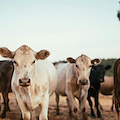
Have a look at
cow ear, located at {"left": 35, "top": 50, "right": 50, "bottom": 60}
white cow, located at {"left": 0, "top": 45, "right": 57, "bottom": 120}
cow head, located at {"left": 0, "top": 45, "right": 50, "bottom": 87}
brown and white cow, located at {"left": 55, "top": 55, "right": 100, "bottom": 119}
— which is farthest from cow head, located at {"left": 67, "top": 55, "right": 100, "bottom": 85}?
cow head, located at {"left": 0, "top": 45, "right": 50, "bottom": 87}

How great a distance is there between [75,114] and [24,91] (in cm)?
275

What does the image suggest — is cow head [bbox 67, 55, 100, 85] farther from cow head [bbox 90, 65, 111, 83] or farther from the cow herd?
cow head [bbox 90, 65, 111, 83]

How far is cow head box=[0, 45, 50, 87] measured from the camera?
15.0 feet

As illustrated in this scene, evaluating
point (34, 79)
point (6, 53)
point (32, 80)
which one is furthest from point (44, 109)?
point (6, 53)

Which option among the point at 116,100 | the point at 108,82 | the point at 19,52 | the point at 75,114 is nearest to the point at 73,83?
the point at 75,114

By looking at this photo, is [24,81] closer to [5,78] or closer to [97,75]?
[5,78]

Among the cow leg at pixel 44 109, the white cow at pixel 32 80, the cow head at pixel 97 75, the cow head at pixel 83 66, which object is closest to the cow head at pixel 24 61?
the white cow at pixel 32 80

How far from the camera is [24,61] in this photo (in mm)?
4895

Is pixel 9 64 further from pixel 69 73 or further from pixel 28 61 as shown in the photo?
pixel 28 61

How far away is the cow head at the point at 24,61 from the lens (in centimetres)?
456

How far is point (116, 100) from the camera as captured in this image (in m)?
7.05

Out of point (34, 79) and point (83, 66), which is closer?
point (34, 79)

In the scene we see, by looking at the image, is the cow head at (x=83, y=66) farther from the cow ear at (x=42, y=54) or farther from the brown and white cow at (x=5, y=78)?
the brown and white cow at (x=5, y=78)

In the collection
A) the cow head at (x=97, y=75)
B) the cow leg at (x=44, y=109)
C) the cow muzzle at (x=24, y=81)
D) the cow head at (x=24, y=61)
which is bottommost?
the cow leg at (x=44, y=109)
